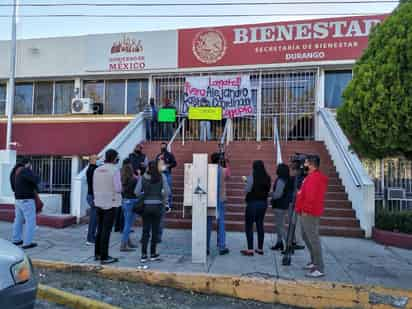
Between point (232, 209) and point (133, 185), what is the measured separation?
123 inches

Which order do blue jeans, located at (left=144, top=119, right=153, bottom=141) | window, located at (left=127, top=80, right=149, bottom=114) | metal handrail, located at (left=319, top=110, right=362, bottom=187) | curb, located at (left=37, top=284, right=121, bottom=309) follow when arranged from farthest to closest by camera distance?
window, located at (left=127, top=80, right=149, bottom=114) → blue jeans, located at (left=144, top=119, right=153, bottom=141) → metal handrail, located at (left=319, top=110, right=362, bottom=187) → curb, located at (left=37, top=284, right=121, bottom=309)

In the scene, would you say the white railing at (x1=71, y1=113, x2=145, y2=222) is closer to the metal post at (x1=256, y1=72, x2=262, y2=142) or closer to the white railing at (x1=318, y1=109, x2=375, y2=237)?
the metal post at (x1=256, y1=72, x2=262, y2=142)

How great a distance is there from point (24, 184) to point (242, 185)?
545 cm

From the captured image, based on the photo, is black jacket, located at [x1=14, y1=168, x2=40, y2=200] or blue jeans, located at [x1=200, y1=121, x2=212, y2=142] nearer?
black jacket, located at [x1=14, y1=168, x2=40, y2=200]

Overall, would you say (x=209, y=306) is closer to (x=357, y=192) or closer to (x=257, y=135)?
(x=357, y=192)

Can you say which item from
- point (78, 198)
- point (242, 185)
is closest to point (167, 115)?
point (242, 185)

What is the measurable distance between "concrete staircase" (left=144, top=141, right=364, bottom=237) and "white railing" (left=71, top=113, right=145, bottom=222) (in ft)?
1.96

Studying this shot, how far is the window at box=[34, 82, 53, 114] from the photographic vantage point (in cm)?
1603

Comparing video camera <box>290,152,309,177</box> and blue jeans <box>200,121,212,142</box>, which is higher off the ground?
blue jeans <box>200,121,212,142</box>

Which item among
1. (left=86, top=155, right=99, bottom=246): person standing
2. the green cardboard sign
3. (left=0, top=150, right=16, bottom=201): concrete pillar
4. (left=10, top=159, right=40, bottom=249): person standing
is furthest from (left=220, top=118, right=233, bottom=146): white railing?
(left=10, top=159, right=40, bottom=249): person standing

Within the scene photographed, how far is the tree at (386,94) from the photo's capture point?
16.0ft

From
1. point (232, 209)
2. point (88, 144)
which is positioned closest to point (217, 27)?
point (88, 144)

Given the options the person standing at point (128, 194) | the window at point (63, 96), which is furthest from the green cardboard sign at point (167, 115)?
the person standing at point (128, 194)

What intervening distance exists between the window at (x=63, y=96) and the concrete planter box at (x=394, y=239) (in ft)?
41.2
